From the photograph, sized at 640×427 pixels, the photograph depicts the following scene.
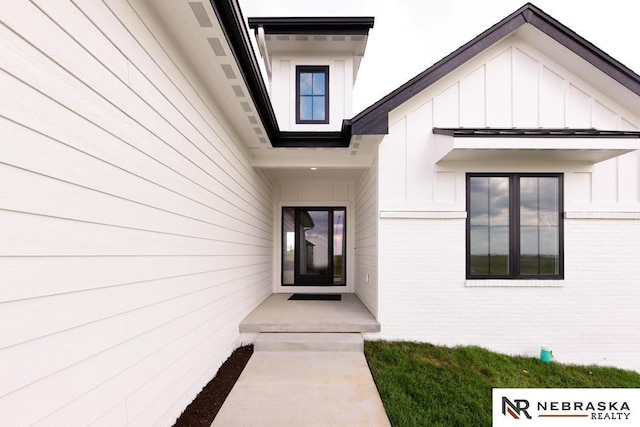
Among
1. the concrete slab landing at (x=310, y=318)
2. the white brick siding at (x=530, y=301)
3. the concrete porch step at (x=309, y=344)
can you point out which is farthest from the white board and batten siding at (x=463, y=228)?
the concrete porch step at (x=309, y=344)

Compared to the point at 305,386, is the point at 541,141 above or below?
Answer: above

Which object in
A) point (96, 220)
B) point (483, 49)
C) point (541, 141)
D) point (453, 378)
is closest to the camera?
point (96, 220)

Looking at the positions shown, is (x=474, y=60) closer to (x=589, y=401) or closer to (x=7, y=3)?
(x=589, y=401)

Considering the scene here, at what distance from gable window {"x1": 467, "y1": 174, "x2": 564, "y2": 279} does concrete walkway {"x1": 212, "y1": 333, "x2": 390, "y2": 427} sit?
86.6 inches

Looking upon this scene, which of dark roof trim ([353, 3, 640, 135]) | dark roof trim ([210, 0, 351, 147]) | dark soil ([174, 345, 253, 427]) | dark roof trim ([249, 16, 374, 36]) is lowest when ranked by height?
dark soil ([174, 345, 253, 427])

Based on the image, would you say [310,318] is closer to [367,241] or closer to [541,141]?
[367,241]

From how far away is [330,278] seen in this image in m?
7.68

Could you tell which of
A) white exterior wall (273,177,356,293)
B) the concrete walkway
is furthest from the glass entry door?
the concrete walkway

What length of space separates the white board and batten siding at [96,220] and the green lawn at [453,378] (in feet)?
6.62

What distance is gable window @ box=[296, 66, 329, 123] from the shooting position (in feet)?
23.1

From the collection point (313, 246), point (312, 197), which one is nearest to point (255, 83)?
point (312, 197)

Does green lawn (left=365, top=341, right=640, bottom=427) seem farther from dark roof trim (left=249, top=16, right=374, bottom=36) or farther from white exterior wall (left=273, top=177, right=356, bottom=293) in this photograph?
dark roof trim (left=249, top=16, right=374, bottom=36)

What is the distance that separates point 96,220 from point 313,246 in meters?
6.24

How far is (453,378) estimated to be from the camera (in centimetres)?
356
